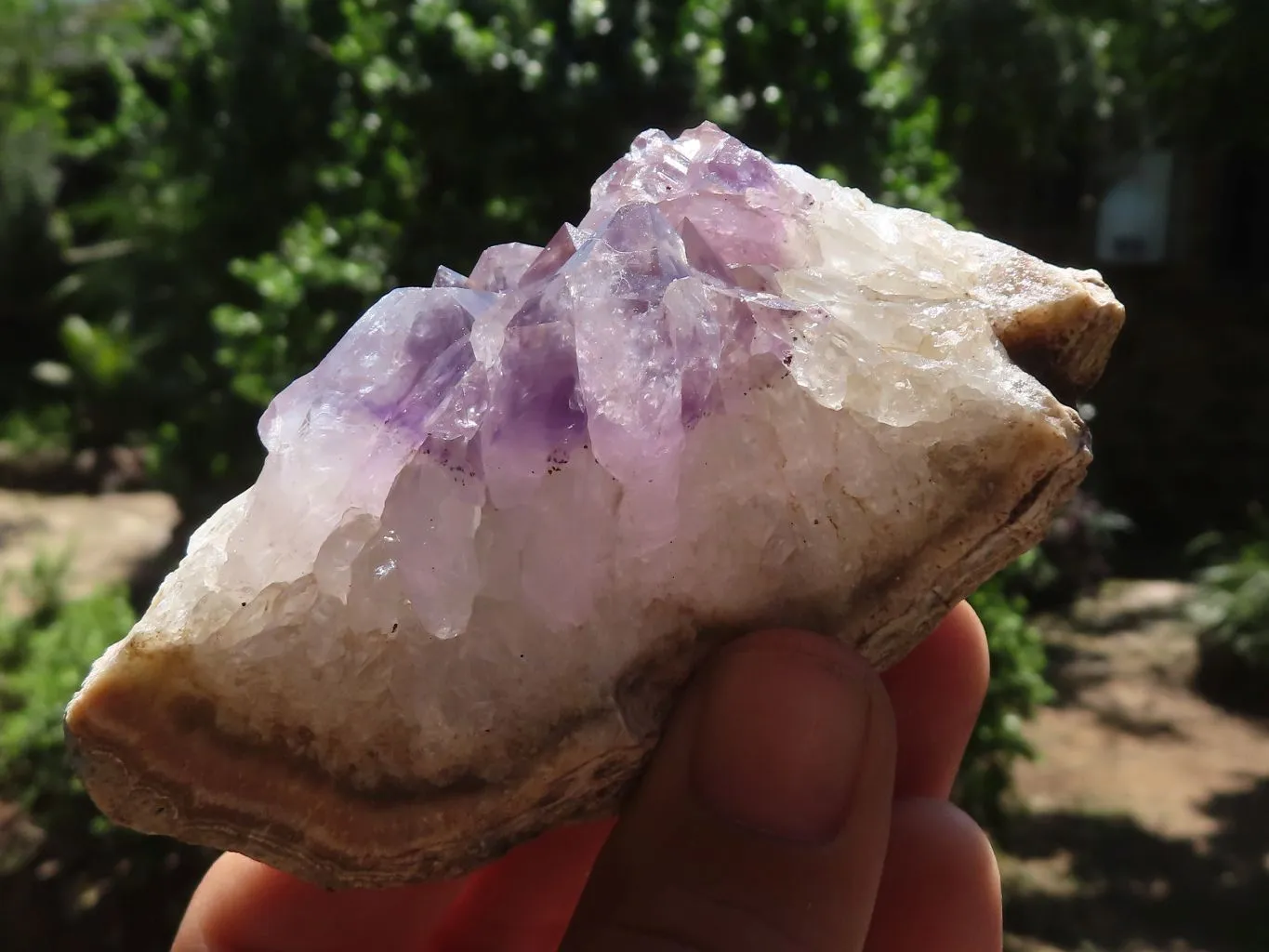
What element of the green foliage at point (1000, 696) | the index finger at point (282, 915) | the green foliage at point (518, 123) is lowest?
the green foliage at point (1000, 696)

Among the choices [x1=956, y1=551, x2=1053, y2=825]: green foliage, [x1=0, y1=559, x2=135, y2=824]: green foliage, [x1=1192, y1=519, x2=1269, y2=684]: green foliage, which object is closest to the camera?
[x1=956, y1=551, x2=1053, y2=825]: green foliage

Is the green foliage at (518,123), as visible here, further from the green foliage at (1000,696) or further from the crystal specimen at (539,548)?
the crystal specimen at (539,548)

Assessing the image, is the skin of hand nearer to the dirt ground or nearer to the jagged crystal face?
the jagged crystal face

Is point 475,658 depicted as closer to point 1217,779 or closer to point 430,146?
point 430,146

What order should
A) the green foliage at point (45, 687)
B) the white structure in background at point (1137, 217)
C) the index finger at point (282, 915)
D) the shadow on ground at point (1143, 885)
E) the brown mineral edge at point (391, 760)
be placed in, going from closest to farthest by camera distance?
the brown mineral edge at point (391, 760), the index finger at point (282, 915), the green foliage at point (45, 687), the shadow on ground at point (1143, 885), the white structure in background at point (1137, 217)

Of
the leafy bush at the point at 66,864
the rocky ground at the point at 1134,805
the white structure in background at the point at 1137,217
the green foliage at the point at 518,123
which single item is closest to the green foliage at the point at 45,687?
the leafy bush at the point at 66,864

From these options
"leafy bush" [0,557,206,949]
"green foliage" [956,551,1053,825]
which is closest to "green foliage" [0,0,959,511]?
"leafy bush" [0,557,206,949]

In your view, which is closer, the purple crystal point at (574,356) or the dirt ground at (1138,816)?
the purple crystal point at (574,356)

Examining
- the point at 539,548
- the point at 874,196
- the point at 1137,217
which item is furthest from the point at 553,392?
the point at 1137,217
